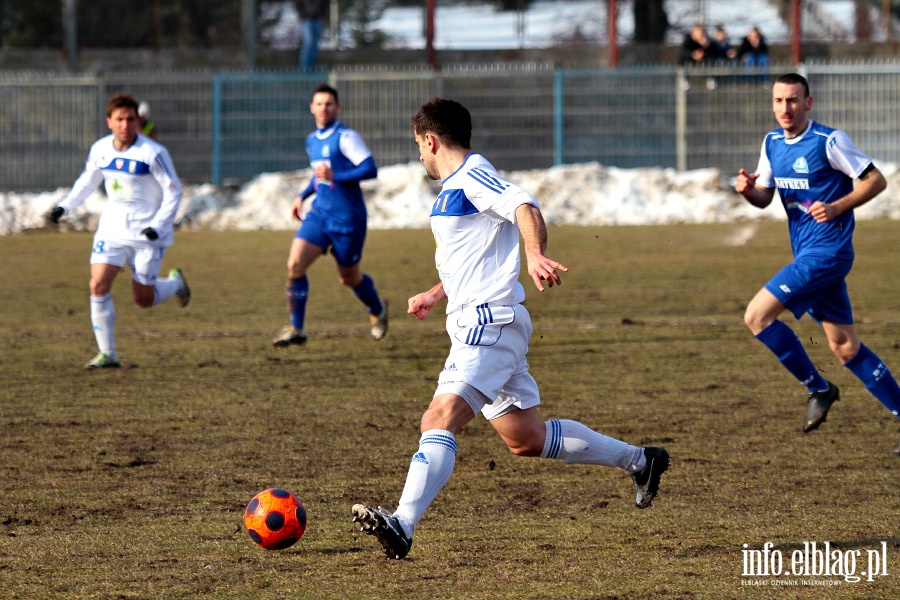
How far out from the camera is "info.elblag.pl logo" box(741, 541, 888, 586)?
4.66 meters

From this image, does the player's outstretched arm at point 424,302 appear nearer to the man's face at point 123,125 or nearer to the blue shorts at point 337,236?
the man's face at point 123,125

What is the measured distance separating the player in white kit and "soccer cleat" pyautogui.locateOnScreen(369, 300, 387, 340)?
2052 millimetres

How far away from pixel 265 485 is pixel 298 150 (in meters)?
19.1

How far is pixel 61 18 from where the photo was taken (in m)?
30.9

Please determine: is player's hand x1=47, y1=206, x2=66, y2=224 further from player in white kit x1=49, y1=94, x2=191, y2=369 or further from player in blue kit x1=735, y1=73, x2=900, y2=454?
player in blue kit x1=735, y1=73, x2=900, y2=454

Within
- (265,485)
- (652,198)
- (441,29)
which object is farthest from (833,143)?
(441,29)

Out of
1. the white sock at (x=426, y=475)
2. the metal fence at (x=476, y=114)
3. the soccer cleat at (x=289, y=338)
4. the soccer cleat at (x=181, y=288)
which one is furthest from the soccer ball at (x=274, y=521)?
the metal fence at (x=476, y=114)

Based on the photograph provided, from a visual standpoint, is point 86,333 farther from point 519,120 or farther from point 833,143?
point 519,120

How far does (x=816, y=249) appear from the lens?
283 inches

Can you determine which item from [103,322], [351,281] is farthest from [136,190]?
[351,281]

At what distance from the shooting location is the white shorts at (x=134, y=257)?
986 centimetres

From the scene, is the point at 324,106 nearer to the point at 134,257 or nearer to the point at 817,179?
the point at 134,257

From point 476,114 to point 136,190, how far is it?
615 inches

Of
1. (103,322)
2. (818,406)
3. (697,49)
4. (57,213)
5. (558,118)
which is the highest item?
(697,49)
